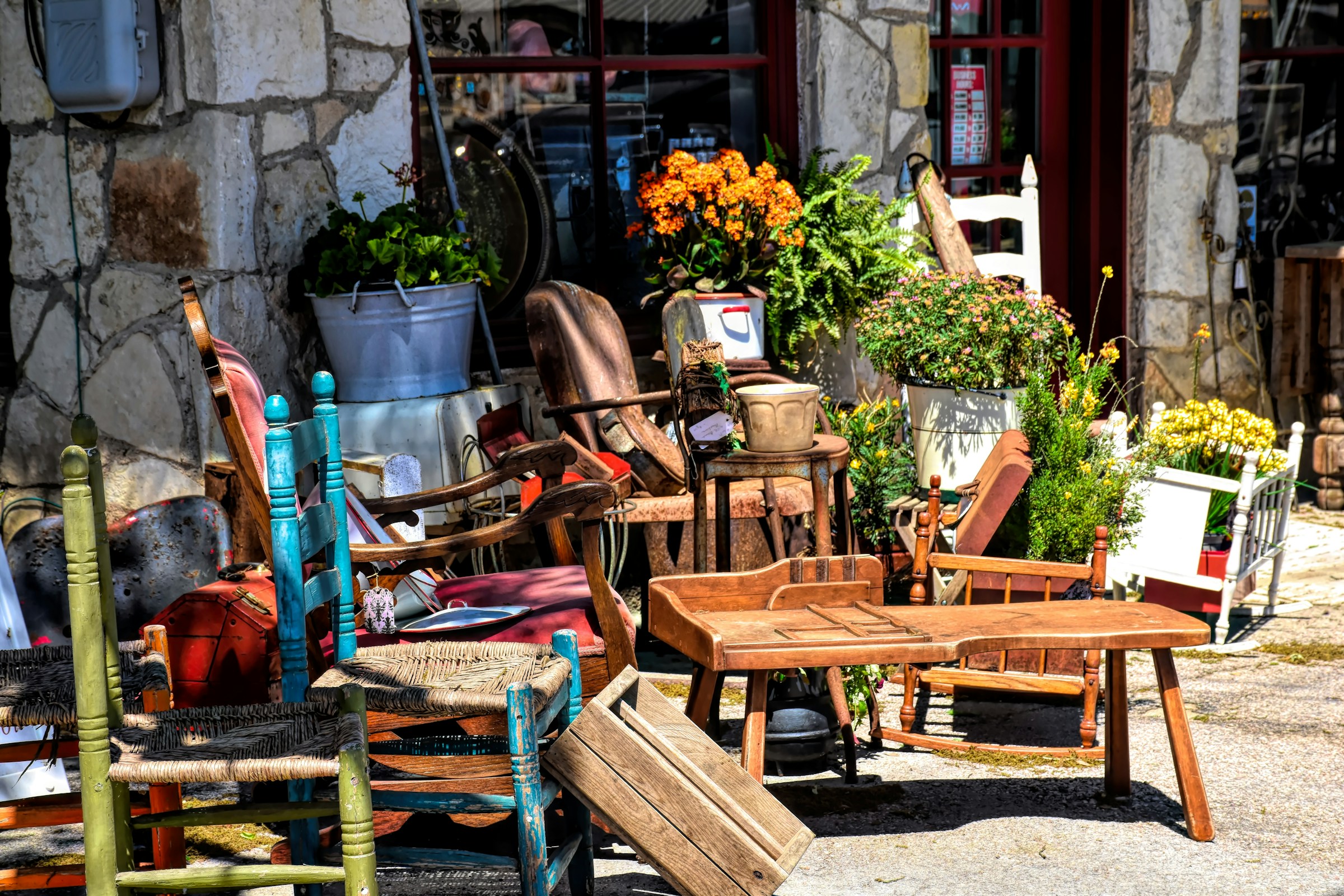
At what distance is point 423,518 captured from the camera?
451cm

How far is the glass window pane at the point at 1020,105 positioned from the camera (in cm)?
614

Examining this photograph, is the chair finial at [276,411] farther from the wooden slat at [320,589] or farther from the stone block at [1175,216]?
the stone block at [1175,216]

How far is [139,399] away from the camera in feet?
14.4

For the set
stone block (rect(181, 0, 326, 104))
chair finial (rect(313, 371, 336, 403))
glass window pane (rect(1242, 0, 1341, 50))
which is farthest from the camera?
glass window pane (rect(1242, 0, 1341, 50))

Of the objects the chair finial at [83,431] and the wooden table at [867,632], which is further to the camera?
the wooden table at [867,632]

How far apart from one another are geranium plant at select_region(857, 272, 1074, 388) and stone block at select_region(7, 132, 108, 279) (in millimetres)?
2529

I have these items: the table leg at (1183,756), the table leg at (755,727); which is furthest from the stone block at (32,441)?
the table leg at (1183,756)

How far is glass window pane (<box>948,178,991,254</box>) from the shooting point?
6070 millimetres

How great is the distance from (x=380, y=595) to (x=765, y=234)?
94.8 inches

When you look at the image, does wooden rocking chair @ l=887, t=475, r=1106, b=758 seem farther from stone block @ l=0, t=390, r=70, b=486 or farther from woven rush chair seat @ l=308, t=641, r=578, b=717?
stone block @ l=0, t=390, r=70, b=486

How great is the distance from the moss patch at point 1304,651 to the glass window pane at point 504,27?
317 cm

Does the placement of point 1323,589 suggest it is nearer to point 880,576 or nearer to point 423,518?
point 880,576

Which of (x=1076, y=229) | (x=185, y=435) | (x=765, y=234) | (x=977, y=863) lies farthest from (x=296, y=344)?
(x=1076, y=229)

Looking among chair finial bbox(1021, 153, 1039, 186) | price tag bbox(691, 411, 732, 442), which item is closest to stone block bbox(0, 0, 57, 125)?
price tag bbox(691, 411, 732, 442)
